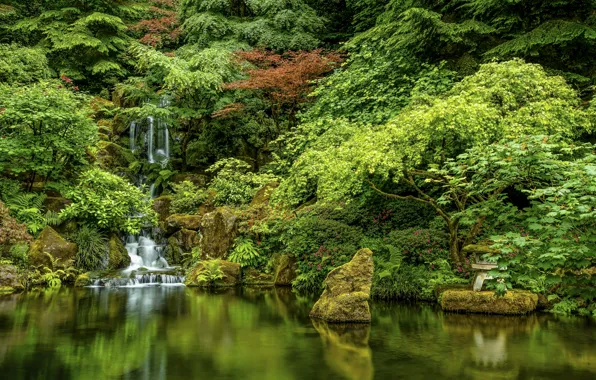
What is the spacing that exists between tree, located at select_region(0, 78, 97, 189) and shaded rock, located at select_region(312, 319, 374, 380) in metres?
11.2

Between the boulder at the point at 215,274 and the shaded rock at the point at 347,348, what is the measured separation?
521 cm

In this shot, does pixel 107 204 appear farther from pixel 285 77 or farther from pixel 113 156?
pixel 285 77

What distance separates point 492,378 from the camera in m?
5.82

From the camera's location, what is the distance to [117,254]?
15.3 metres

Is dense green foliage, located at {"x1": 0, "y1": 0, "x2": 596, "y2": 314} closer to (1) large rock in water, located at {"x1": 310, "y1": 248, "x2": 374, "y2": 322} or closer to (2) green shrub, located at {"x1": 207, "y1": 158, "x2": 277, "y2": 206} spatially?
(2) green shrub, located at {"x1": 207, "y1": 158, "x2": 277, "y2": 206}

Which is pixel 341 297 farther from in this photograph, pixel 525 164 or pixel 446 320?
pixel 525 164

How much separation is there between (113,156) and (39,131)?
4.51 m

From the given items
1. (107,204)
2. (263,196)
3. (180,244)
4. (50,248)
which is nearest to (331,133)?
(263,196)

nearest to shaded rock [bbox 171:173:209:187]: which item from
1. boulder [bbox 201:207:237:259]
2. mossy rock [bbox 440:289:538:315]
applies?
boulder [bbox 201:207:237:259]

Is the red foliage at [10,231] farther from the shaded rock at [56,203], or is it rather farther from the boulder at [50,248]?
the shaded rock at [56,203]

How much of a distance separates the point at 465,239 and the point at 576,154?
334 centimetres

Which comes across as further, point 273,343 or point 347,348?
point 273,343

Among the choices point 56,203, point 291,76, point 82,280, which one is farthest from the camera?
point 291,76

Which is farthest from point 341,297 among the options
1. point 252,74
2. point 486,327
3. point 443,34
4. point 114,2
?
point 114,2
